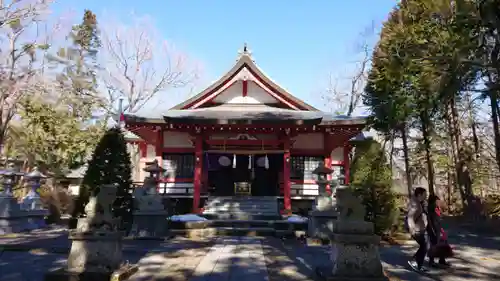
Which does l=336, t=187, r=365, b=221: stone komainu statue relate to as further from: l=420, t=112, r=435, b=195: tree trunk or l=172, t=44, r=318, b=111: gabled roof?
l=420, t=112, r=435, b=195: tree trunk

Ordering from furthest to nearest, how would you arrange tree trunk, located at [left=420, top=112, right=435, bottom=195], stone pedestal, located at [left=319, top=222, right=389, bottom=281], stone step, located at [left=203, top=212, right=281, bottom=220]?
tree trunk, located at [left=420, top=112, right=435, bottom=195] < stone step, located at [left=203, top=212, right=281, bottom=220] < stone pedestal, located at [left=319, top=222, right=389, bottom=281]

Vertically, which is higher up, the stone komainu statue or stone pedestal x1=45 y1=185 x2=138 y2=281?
the stone komainu statue

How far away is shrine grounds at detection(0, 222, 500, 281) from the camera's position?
646cm

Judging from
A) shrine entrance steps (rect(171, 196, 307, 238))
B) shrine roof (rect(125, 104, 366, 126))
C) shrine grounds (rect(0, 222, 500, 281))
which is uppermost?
shrine roof (rect(125, 104, 366, 126))

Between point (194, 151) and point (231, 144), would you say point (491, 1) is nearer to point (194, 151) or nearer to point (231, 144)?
point (231, 144)

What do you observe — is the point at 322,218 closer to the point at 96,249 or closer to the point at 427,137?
the point at 96,249

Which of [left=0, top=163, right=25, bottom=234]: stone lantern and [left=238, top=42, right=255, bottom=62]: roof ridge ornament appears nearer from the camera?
[left=0, top=163, right=25, bottom=234]: stone lantern

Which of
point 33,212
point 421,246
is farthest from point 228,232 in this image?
point 33,212

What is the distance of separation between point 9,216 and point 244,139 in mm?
9573

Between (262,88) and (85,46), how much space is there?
24.6 meters

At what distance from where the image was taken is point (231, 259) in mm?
7848

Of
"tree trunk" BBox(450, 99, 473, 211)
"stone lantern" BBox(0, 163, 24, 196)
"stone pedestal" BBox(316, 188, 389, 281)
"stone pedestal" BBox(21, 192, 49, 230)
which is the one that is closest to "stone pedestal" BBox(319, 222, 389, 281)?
"stone pedestal" BBox(316, 188, 389, 281)

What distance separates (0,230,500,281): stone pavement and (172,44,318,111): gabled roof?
27.8 ft

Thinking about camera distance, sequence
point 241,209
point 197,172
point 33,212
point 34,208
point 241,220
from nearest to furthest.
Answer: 1. point 241,220
2. point 33,212
3. point 34,208
4. point 241,209
5. point 197,172
